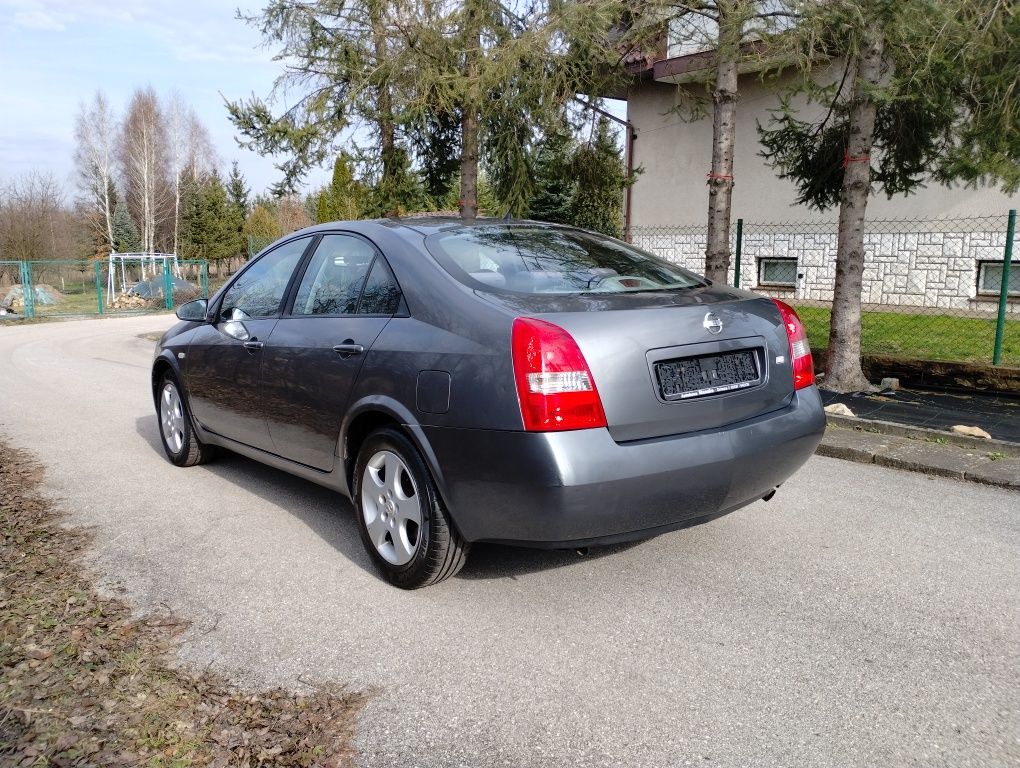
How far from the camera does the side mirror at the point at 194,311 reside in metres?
5.36

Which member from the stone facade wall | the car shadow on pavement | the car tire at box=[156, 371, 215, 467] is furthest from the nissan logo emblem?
the stone facade wall

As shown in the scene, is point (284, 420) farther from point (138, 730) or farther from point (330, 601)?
point (138, 730)

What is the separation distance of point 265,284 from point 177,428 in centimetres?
156

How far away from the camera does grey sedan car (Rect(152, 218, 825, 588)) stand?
120 inches

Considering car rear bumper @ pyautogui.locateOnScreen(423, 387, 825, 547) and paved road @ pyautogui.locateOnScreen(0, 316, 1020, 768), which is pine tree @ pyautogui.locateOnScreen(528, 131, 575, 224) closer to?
paved road @ pyautogui.locateOnScreen(0, 316, 1020, 768)

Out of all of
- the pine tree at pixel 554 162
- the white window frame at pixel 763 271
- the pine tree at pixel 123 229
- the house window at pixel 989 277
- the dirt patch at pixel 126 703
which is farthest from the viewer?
the pine tree at pixel 123 229

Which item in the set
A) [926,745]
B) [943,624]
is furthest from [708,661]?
[943,624]

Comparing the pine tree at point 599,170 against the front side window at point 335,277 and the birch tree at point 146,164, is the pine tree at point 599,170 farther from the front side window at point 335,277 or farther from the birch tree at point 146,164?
the birch tree at point 146,164

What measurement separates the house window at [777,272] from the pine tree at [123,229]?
4776cm

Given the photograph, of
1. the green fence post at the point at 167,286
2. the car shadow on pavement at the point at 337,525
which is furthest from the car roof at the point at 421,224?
the green fence post at the point at 167,286

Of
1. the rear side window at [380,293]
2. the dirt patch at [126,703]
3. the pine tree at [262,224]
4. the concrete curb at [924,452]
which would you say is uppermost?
the pine tree at [262,224]

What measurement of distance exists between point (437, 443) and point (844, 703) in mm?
1683

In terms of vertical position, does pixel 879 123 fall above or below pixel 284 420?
above

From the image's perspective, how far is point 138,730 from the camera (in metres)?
2.56
